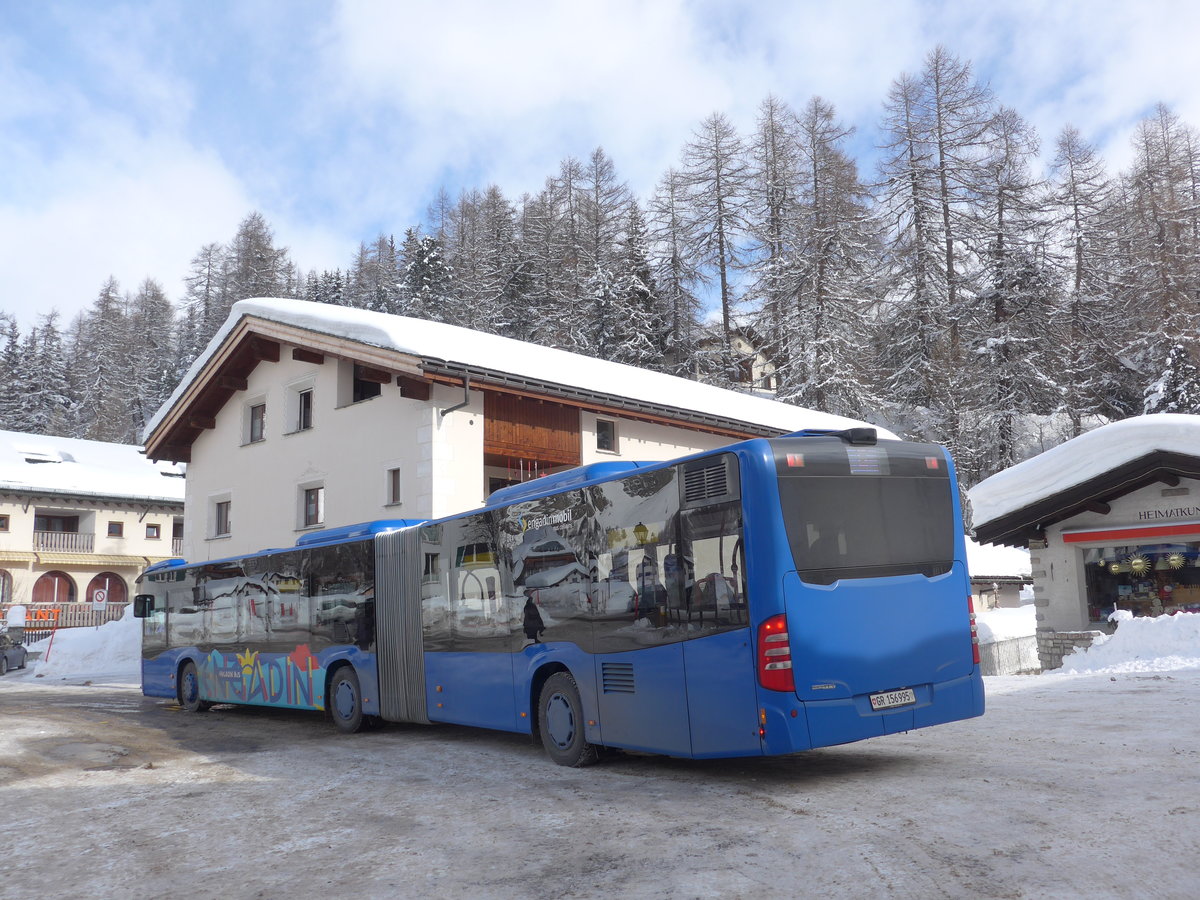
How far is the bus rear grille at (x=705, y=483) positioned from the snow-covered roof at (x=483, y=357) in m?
13.4

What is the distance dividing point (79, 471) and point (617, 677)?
46.2 m

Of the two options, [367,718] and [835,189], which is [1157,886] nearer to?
[367,718]

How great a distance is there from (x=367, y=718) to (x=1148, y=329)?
45.2 metres

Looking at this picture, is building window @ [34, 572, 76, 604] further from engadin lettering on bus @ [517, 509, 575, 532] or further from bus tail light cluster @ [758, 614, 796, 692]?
bus tail light cluster @ [758, 614, 796, 692]

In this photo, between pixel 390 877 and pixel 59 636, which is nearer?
pixel 390 877

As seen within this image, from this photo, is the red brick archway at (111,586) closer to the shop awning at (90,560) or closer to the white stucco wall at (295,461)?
the shop awning at (90,560)

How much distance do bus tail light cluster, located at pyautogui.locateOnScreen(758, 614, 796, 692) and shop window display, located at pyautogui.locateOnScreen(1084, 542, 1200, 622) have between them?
53.1 ft

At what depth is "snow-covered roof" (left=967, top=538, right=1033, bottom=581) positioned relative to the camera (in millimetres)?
41531

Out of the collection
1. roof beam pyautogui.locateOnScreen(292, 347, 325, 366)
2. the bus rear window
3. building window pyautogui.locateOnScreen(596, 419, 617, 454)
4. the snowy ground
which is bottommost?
the snowy ground

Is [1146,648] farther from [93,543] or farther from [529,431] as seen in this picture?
[93,543]

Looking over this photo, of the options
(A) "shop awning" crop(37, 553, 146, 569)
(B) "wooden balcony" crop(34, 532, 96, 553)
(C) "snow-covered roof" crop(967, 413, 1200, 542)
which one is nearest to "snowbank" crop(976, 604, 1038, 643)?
(C) "snow-covered roof" crop(967, 413, 1200, 542)

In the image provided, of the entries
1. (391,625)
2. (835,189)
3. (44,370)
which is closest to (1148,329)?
Answer: (835,189)

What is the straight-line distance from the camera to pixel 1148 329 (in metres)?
47.4

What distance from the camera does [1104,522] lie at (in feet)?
71.8
